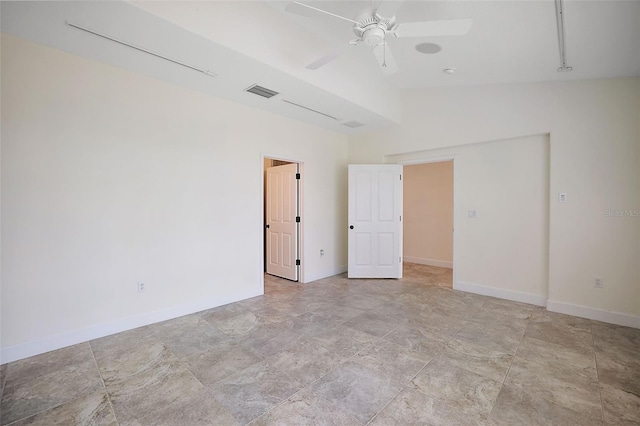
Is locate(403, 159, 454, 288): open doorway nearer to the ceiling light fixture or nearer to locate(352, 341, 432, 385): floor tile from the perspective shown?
the ceiling light fixture

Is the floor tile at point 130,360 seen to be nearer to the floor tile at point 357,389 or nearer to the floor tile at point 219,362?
the floor tile at point 219,362

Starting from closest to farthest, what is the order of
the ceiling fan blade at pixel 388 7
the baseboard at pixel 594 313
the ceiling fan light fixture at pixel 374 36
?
the ceiling fan blade at pixel 388 7 < the ceiling fan light fixture at pixel 374 36 < the baseboard at pixel 594 313

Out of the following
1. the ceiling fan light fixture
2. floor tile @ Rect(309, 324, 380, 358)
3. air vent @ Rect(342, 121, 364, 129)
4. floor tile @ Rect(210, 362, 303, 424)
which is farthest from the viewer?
air vent @ Rect(342, 121, 364, 129)

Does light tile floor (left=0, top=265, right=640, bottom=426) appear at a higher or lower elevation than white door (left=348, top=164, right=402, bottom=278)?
lower

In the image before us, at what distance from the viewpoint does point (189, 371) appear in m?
2.29

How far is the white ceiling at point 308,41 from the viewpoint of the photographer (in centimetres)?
228

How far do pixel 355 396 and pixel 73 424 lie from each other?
175 cm

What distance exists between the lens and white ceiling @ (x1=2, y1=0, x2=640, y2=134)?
228 centimetres

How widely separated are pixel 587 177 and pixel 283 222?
4287 millimetres

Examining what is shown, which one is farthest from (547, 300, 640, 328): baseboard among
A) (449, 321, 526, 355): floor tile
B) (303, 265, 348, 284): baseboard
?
(303, 265, 348, 284): baseboard

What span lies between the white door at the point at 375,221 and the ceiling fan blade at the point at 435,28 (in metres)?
2.99

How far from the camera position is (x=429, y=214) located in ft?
21.7

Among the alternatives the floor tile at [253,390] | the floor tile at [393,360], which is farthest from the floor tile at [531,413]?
the floor tile at [253,390]

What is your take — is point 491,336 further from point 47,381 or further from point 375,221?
point 47,381
